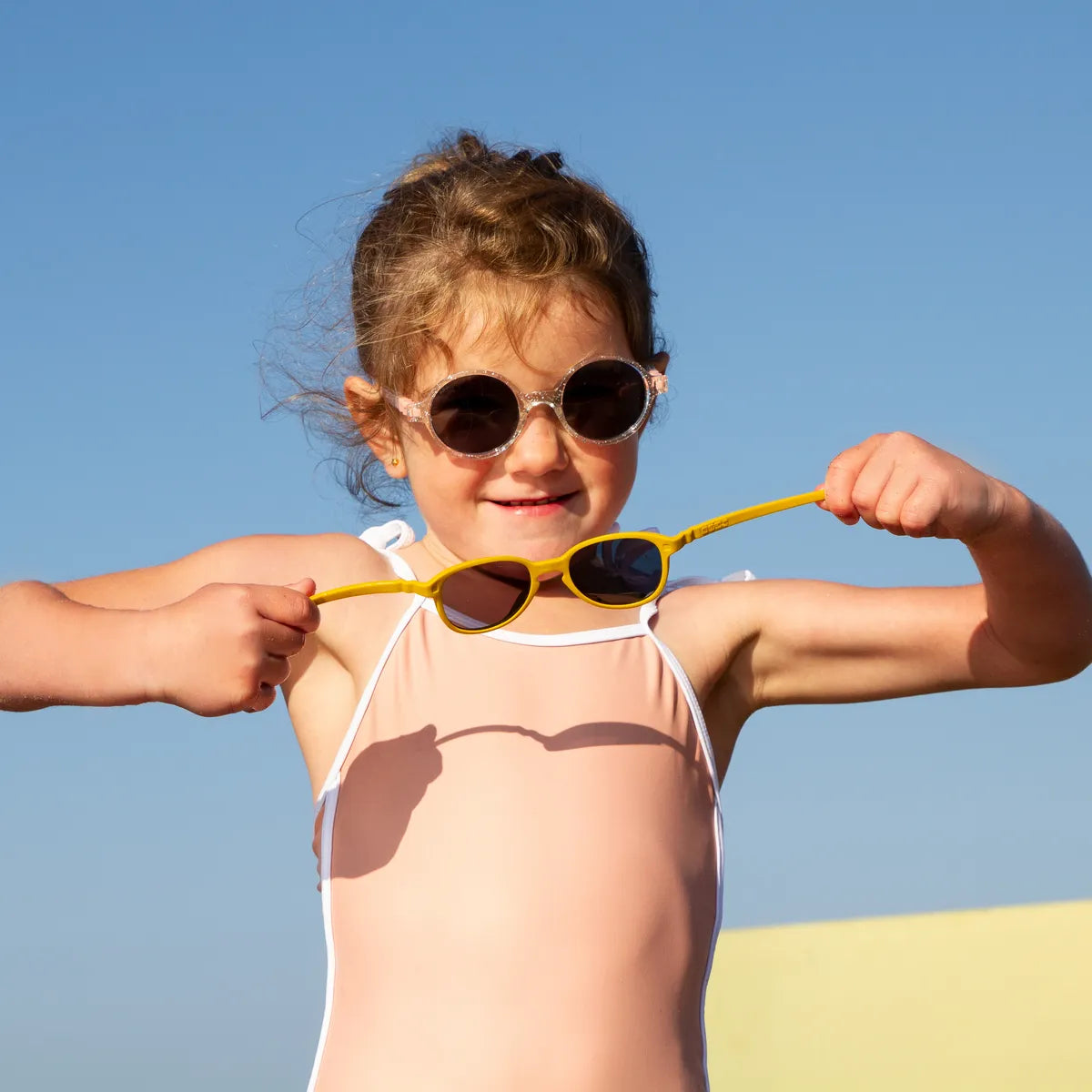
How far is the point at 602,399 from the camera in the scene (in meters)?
2.80

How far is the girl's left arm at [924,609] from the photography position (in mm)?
2357

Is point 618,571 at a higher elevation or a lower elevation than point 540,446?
lower

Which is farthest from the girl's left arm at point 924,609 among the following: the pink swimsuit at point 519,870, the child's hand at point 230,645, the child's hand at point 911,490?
the child's hand at point 230,645

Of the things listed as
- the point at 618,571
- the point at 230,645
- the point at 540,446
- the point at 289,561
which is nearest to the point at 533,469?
the point at 540,446

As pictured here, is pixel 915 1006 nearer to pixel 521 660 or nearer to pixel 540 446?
pixel 521 660

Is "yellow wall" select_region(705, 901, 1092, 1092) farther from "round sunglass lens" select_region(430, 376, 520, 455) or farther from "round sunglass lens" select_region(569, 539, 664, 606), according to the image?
"round sunglass lens" select_region(430, 376, 520, 455)

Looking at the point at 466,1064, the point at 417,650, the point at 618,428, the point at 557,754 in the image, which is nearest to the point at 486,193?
the point at 618,428

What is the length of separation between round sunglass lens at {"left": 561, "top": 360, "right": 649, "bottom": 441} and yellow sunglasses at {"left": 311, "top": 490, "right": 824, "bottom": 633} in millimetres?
262

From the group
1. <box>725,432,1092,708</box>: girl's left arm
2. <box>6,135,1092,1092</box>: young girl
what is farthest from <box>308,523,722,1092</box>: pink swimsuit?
<box>725,432,1092,708</box>: girl's left arm

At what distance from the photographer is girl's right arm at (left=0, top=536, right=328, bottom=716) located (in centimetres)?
235

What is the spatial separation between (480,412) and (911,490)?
82 centimetres

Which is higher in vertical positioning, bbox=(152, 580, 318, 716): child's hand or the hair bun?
the hair bun

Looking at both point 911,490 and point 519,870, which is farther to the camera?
point 519,870

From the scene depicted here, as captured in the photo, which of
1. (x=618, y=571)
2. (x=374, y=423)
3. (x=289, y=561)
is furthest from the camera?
(x=374, y=423)
